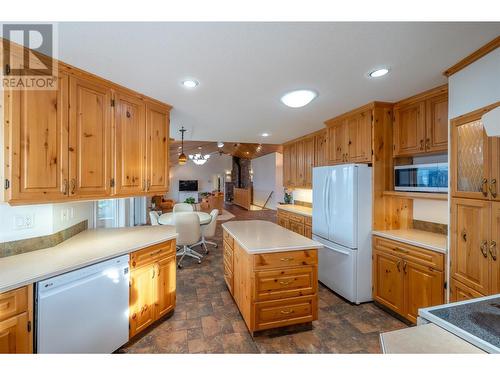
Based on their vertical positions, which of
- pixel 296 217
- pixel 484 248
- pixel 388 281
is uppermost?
pixel 484 248

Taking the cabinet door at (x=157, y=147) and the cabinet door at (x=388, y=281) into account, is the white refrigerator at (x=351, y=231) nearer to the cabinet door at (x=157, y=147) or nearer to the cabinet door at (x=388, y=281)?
the cabinet door at (x=388, y=281)

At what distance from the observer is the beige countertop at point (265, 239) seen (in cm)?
208

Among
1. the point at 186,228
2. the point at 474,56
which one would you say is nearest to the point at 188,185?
the point at 186,228

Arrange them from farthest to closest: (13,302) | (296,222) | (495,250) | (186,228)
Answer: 1. (296,222)
2. (186,228)
3. (495,250)
4. (13,302)

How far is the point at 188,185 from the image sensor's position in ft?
43.3

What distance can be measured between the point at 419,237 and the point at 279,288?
1.61 metres

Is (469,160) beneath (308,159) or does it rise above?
beneath

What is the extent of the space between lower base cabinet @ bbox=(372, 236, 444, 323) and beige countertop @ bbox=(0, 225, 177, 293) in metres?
2.39

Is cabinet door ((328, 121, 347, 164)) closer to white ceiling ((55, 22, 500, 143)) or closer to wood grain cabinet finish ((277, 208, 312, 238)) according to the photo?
white ceiling ((55, 22, 500, 143))

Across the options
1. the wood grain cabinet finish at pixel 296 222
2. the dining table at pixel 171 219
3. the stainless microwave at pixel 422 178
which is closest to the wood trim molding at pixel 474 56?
the stainless microwave at pixel 422 178

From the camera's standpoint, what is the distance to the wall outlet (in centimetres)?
176

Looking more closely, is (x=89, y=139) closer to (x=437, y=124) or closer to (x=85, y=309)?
(x=85, y=309)
